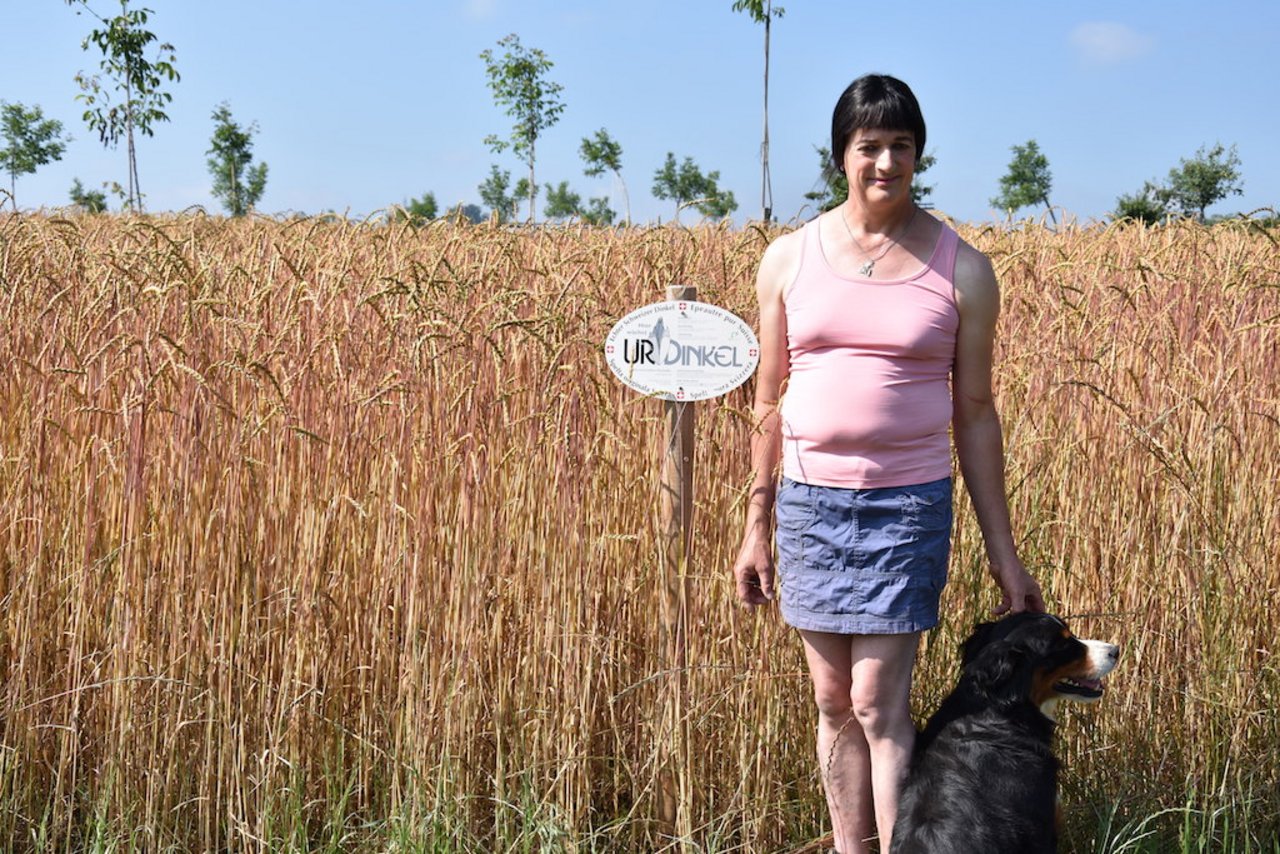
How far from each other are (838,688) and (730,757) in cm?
37

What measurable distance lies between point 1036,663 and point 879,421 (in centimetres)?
51

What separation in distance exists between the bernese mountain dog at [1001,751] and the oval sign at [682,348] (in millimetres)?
744

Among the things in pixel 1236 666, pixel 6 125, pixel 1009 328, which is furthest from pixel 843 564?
pixel 6 125

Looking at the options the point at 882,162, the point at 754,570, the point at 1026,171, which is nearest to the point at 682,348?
the point at 754,570

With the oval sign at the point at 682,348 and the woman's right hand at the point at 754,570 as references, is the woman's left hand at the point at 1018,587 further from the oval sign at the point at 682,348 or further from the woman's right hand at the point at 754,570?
the oval sign at the point at 682,348

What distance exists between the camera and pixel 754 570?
223 cm

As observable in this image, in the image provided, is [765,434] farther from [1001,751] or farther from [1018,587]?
Answer: [1001,751]

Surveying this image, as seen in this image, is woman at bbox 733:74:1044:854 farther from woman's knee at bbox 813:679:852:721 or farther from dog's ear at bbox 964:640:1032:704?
dog's ear at bbox 964:640:1032:704

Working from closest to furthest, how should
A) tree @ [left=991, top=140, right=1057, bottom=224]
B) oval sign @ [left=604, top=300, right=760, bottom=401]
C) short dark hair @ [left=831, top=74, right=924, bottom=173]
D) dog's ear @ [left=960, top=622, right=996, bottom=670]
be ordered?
short dark hair @ [left=831, top=74, right=924, bottom=173] < dog's ear @ [left=960, top=622, right=996, bottom=670] < oval sign @ [left=604, top=300, right=760, bottom=401] < tree @ [left=991, top=140, right=1057, bottom=224]

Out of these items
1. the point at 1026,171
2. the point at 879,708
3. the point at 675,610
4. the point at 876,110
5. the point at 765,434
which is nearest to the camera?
the point at 876,110

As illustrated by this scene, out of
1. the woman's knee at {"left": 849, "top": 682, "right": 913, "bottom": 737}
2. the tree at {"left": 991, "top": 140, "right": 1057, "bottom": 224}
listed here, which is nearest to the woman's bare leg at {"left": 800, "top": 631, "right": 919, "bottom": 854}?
the woman's knee at {"left": 849, "top": 682, "right": 913, "bottom": 737}

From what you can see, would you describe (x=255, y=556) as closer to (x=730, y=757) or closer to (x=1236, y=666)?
(x=730, y=757)

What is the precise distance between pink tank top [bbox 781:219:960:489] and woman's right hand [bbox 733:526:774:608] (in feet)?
0.72

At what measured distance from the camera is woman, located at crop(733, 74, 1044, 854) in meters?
1.96
